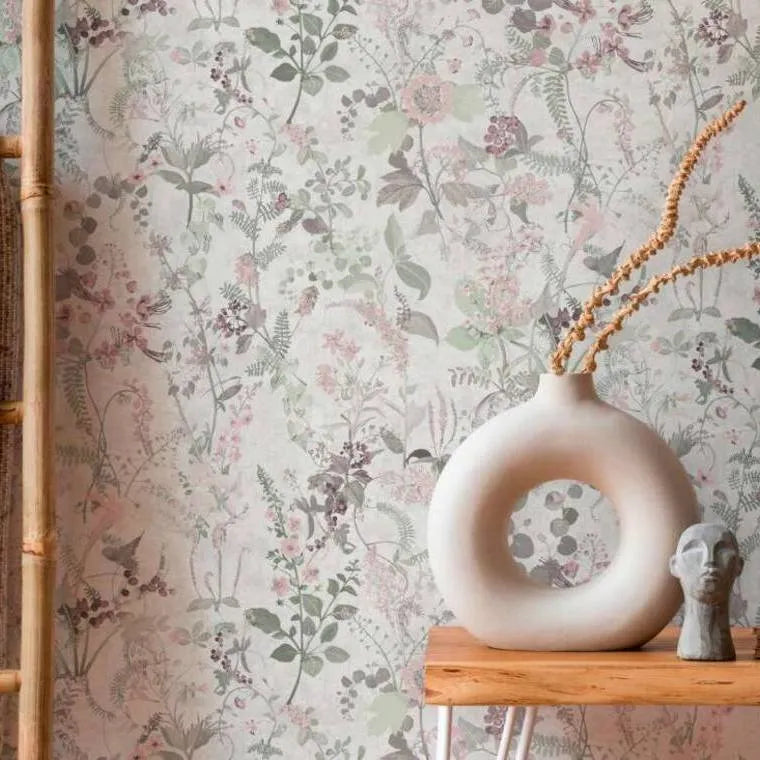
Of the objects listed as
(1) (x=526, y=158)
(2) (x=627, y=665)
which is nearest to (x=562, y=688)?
(2) (x=627, y=665)

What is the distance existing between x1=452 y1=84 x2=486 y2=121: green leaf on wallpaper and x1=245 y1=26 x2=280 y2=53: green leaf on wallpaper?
24 cm

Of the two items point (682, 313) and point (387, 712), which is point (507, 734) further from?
point (682, 313)

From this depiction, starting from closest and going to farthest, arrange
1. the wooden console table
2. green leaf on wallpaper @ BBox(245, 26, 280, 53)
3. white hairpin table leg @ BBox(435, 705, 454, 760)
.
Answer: the wooden console table
white hairpin table leg @ BBox(435, 705, 454, 760)
green leaf on wallpaper @ BBox(245, 26, 280, 53)

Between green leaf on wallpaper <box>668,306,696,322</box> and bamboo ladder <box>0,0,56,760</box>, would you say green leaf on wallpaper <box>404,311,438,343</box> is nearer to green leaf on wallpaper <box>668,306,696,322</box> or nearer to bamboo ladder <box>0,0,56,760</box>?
green leaf on wallpaper <box>668,306,696,322</box>

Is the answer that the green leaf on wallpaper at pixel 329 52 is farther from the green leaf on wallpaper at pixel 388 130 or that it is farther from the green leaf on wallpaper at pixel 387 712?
the green leaf on wallpaper at pixel 387 712

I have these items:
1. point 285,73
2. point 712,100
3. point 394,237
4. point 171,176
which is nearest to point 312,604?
point 394,237

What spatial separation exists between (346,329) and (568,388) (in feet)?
1.06

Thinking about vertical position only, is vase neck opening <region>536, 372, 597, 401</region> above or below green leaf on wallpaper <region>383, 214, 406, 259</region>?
below

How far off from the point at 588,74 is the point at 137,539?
826 millimetres

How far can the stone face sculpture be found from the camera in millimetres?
1218

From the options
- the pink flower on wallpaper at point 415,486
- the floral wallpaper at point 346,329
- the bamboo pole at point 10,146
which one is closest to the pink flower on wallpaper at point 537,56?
→ the floral wallpaper at point 346,329

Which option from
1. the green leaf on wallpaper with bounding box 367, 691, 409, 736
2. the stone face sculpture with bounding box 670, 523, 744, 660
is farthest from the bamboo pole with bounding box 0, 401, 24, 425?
the stone face sculpture with bounding box 670, 523, 744, 660

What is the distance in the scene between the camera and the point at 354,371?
59.2 inches

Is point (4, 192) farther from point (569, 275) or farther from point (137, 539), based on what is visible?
point (569, 275)
